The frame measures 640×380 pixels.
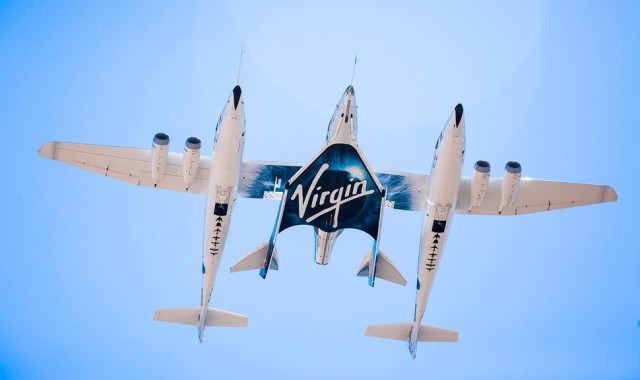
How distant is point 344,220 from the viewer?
36.6 m

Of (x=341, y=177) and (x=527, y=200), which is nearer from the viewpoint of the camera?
(x=341, y=177)

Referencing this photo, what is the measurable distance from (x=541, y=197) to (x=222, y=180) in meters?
12.6

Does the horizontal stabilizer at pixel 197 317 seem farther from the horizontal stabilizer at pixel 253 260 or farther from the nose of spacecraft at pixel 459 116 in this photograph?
the nose of spacecraft at pixel 459 116

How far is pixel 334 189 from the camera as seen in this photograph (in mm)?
35781

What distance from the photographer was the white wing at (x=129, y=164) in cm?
3672

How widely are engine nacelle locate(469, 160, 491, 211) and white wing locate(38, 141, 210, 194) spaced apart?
9.89 metres

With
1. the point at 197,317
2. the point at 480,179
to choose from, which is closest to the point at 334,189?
the point at 480,179

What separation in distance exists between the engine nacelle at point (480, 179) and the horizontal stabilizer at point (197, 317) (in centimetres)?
1046

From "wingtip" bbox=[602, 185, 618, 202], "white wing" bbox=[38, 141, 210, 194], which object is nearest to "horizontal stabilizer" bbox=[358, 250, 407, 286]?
"white wing" bbox=[38, 141, 210, 194]

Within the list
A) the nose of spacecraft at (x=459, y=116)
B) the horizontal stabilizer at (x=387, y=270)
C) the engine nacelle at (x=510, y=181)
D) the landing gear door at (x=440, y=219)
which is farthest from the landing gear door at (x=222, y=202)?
the engine nacelle at (x=510, y=181)

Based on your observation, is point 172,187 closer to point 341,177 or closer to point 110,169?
point 110,169

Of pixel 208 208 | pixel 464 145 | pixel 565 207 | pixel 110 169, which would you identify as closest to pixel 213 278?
pixel 208 208

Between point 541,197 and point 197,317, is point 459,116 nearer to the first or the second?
point 541,197

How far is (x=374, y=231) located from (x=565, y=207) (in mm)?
7893
